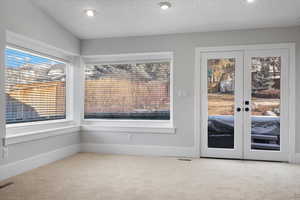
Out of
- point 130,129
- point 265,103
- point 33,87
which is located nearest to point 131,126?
point 130,129

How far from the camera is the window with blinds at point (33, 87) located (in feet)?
11.6

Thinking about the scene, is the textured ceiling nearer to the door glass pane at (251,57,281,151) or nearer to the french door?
the french door

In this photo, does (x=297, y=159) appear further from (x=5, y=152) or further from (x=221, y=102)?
(x=5, y=152)

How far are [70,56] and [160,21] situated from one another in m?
1.92

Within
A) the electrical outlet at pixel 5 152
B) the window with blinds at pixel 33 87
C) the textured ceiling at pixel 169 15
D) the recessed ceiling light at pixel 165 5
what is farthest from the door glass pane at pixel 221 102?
the electrical outlet at pixel 5 152

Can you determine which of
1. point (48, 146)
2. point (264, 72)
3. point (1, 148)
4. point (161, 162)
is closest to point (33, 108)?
point (48, 146)

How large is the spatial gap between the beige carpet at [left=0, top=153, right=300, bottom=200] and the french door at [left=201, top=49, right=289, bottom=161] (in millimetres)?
306

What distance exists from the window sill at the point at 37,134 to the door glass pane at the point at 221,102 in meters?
2.51

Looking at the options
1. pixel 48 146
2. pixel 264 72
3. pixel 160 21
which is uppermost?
pixel 160 21

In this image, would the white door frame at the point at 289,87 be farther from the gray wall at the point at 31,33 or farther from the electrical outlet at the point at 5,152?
the electrical outlet at the point at 5,152

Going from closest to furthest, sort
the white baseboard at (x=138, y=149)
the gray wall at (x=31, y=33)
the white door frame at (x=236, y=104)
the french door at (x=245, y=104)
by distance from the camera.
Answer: the gray wall at (x=31, y=33), the french door at (x=245, y=104), the white door frame at (x=236, y=104), the white baseboard at (x=138, y=149)

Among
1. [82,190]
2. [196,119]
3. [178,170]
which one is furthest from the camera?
[196,119]

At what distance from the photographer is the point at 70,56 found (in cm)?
484

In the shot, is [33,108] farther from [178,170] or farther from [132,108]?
[178,170]
